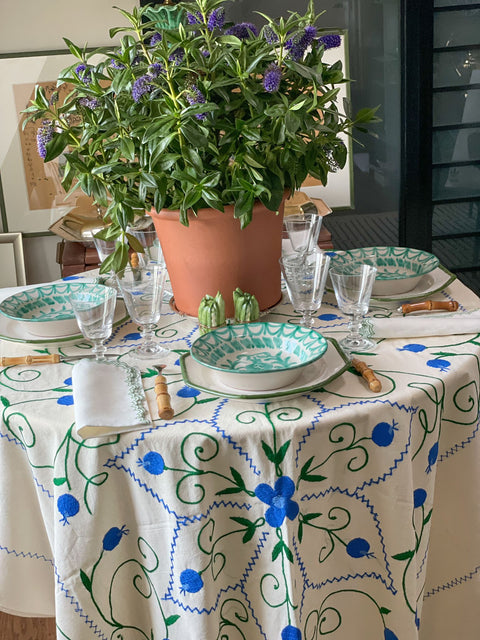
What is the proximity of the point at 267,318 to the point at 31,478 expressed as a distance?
0.58 m

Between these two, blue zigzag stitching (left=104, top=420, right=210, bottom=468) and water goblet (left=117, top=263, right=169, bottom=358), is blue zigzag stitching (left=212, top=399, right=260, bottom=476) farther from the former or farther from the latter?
water goblet (left=117, top=263, right=169, bottom=358)

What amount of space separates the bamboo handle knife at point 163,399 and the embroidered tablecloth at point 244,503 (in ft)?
0.07

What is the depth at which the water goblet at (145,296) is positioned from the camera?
143 cm

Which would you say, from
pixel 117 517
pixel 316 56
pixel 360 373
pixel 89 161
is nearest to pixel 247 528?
pixel 117 517

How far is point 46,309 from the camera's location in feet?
5.44

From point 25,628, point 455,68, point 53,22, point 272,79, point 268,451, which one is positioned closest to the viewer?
point 268,451

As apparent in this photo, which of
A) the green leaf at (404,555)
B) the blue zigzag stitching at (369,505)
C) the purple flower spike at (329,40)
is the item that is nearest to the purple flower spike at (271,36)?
the purple flower spike at (329,40)

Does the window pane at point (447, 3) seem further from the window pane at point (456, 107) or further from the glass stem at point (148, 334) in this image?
the glass stem at point (148, 334)

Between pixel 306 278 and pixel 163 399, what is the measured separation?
401 millimetres

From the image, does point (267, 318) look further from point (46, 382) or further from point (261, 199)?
point (46, 382)

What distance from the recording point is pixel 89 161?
1562 millimetres

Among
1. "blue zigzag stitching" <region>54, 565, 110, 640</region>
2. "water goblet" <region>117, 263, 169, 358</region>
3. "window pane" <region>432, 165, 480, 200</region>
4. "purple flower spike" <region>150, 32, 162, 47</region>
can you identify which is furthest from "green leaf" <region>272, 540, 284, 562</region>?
"window pane" <region>432, 165, 480, 200</region>

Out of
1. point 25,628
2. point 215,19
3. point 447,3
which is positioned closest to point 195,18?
point 215,19

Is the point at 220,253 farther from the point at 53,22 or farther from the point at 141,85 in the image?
the point at 53,22
